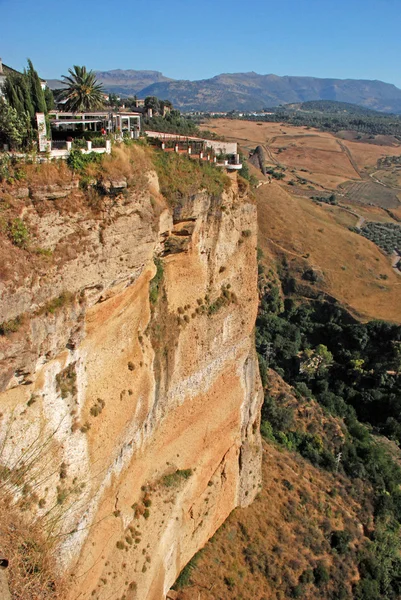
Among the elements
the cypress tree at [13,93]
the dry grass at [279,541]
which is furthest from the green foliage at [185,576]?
the cypress tree at [13,93]

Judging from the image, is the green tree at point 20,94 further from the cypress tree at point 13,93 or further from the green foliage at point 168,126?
the green foliage at point 168,126

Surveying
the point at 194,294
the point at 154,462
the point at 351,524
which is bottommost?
the point at 351,524

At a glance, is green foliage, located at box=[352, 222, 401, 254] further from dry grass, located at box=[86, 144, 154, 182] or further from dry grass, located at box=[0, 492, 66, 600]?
dry grass, located at box=[0, 492, 66, 600]

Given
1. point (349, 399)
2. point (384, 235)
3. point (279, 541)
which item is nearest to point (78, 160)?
point (279, 541)

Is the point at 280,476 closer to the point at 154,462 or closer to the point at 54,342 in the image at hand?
the point at 154,462

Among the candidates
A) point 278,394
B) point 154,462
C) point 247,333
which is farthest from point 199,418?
point 278,394

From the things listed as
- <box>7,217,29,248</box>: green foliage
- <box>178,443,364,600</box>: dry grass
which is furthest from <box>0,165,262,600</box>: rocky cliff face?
<box>178,443,364,600</box>: dry grass

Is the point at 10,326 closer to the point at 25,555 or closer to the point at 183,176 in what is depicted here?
the point at 25,555
